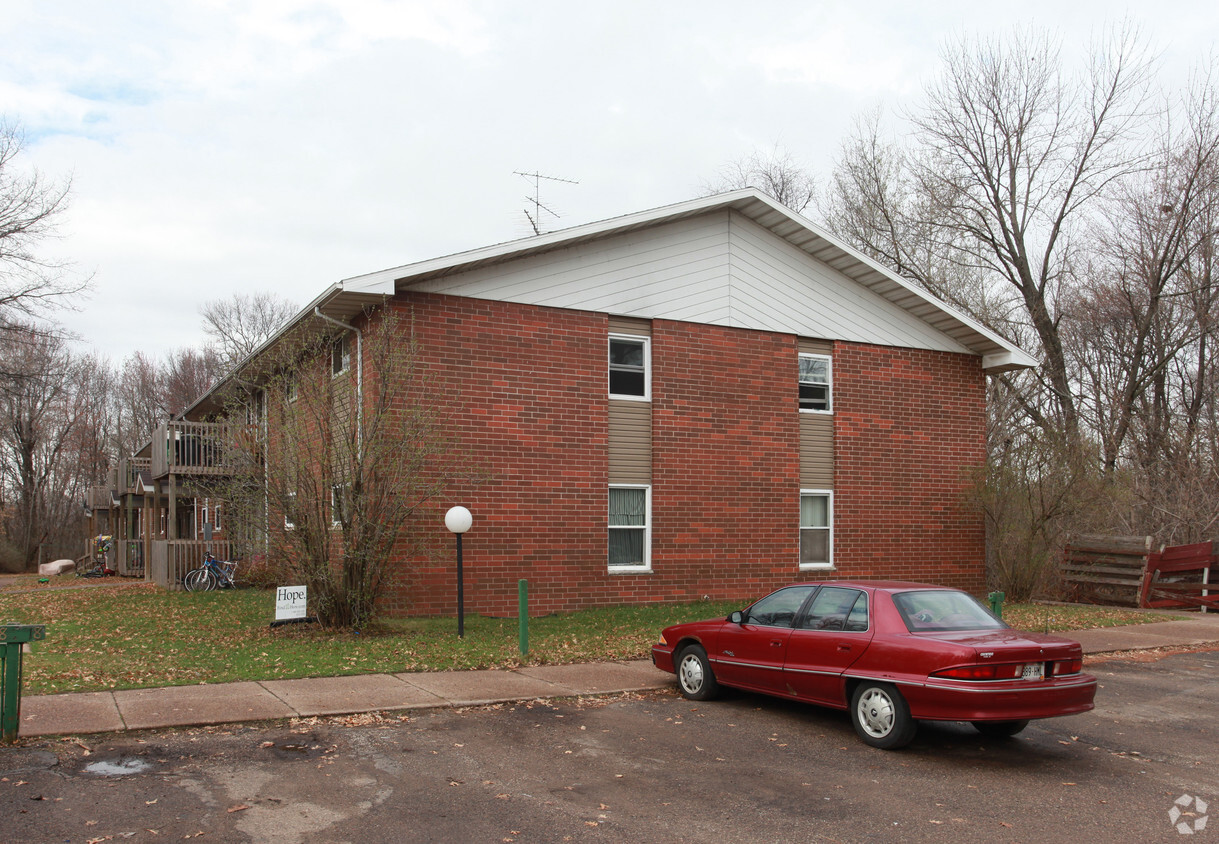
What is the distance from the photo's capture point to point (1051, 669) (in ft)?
24.6

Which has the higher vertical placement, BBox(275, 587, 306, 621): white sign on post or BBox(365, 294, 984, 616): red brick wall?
BBox(365, 294, 984, 616): red brick wall

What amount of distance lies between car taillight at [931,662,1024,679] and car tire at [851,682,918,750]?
1.61ft

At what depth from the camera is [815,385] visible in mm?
18922

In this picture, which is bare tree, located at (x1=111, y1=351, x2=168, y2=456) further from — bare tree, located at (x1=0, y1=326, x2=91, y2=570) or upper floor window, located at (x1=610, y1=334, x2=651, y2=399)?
upper floor window, located at (x1=610, y1=334, x2=651, y2=399)

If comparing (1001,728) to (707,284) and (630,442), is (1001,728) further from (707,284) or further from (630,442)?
(707,284)

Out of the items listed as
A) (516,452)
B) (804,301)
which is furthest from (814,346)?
(516,452)

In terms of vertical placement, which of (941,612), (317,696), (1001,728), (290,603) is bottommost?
(1001,728)

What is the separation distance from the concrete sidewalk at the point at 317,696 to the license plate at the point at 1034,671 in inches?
157

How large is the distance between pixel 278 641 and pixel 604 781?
23.1ft

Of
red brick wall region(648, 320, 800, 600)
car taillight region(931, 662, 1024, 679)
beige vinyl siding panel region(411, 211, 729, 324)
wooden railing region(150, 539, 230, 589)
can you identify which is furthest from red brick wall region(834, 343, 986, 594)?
wooden railing region(150, 539, 230, 589)

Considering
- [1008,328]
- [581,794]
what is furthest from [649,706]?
[1008,328]

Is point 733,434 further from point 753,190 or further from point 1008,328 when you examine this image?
A: point 1008,328

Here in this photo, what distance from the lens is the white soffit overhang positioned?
14930 millimetres

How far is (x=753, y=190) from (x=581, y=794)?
1296 centimetres
